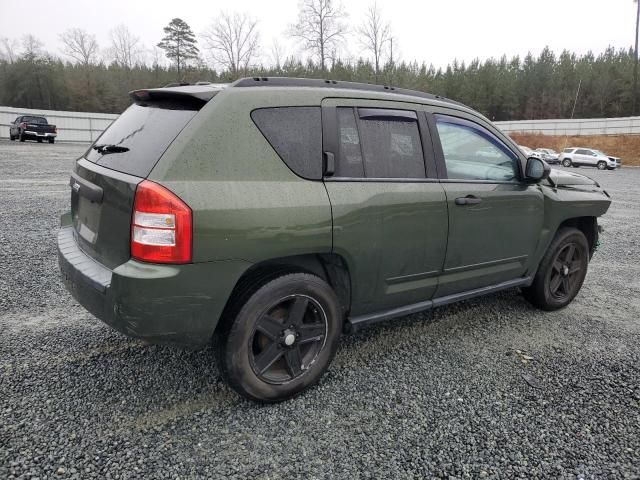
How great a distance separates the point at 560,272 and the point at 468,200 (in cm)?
165

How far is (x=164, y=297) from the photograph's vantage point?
221cm

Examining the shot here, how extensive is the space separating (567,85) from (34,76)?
2838 inches

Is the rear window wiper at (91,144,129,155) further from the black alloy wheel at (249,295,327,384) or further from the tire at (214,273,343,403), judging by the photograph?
the black alloy wheel at (249,295,327,384)

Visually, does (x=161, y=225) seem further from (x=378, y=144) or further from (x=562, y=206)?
(x=562, y=206)

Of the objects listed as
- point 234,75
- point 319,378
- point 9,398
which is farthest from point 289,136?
point 234,75

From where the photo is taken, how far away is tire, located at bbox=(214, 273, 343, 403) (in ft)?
8.04

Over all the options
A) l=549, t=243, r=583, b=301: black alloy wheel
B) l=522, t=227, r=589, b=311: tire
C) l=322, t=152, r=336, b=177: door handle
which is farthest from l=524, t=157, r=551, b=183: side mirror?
l=322, t=152, r=336, b=177: door handle

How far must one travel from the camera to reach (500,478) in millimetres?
2139

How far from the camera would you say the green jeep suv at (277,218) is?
2.25 metres

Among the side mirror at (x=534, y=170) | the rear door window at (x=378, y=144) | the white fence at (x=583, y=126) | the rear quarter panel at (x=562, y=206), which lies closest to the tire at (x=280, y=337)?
the rear door window at (x=378, y=144)

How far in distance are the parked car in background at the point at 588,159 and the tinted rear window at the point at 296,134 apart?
35.7 metres

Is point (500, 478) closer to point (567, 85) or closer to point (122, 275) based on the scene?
point (122, 275)

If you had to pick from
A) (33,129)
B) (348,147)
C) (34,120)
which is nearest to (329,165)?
(348,147)

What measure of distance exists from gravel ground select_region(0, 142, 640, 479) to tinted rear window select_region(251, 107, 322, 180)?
1.40 m
